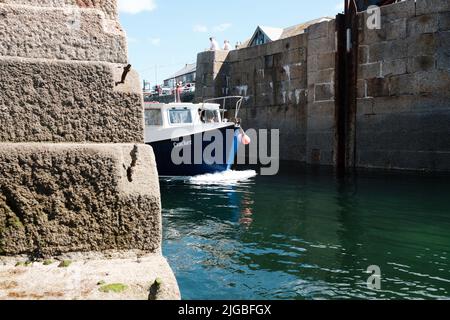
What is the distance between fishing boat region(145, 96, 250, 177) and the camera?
1505cm

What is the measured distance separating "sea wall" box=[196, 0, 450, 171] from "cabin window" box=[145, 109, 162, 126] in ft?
19.6

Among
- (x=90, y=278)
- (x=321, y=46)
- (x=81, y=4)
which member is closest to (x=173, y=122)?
(x=321, y=46)

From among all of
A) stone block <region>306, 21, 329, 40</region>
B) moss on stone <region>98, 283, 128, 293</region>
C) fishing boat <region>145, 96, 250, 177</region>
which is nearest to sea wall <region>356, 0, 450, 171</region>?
stone block <region>306, 21, 329, 40</region>

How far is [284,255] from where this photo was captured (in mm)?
6301

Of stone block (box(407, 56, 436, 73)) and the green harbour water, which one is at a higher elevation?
stone block (box(407, 56, 436, 73))

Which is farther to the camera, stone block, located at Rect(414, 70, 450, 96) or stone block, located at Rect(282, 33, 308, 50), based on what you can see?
stone block, located at Rect(282, 33, 308, 50)

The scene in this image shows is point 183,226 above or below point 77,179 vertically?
below

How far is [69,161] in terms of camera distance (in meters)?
2.91

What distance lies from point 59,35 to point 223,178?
1244cm

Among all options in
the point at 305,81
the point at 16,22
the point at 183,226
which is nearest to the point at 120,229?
the point at 16,22

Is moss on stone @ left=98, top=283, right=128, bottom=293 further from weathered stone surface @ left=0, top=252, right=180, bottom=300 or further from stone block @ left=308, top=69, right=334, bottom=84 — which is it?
stone block @ left=308, top=69, right=334, bottom=84

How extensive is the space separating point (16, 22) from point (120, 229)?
58.4 inches
